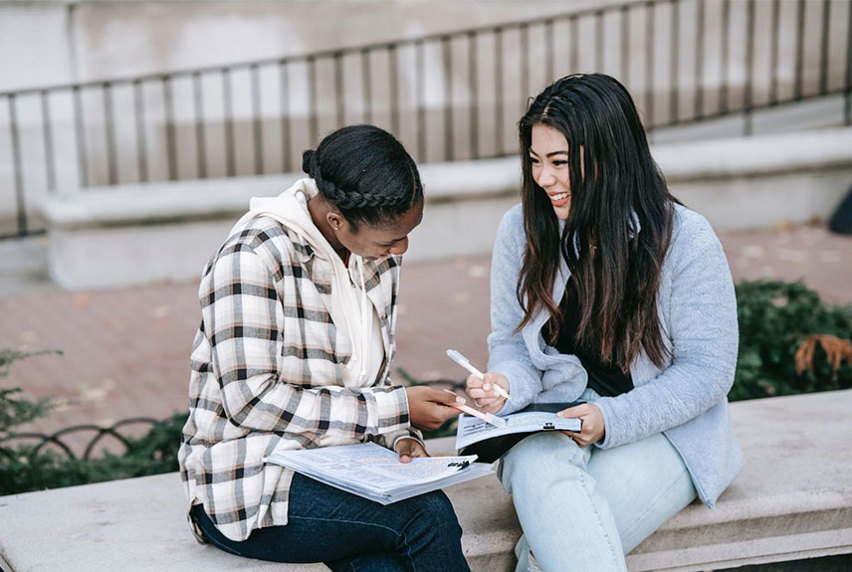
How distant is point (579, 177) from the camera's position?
3.20 meters

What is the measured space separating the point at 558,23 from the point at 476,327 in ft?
13.7

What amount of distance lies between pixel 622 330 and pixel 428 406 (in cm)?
59

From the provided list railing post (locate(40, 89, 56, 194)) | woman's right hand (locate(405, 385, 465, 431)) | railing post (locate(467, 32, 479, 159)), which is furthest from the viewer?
railing post (locate(467, 32, 479, 159))

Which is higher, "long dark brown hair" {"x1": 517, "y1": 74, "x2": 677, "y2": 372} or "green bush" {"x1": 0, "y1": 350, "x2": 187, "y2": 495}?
"long dark brown hair" {"x1": 517, "y1": 74, "x2": 677, "y2": 372}

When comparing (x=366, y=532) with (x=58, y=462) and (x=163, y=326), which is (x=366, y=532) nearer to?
(x=58, y=462)

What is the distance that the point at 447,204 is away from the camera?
871 cm

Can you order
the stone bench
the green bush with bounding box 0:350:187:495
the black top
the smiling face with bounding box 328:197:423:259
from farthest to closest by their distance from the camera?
1. the green bush with bounding box 0:350:187:495
2. the black top
3. the stone bench
4. the smiling face with bounding box 328:197:423:259

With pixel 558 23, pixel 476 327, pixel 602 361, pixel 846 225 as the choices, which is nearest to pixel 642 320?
pixel 602 361

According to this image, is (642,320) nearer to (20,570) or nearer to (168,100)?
(20,570)

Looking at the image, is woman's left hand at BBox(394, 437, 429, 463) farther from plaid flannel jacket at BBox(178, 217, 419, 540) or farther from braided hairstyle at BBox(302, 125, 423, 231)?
braided hairstyle at BBox(302, 125, 423, 231)

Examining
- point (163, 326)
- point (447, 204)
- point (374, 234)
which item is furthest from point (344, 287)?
point (447, 204)

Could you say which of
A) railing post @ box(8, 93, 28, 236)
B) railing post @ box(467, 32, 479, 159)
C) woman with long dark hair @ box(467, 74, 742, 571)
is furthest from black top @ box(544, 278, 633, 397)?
railing post @ box(467, 32, 479, 159)

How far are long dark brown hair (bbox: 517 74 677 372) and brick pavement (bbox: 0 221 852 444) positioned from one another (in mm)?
2693

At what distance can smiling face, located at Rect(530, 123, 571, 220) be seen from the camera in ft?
10.4
